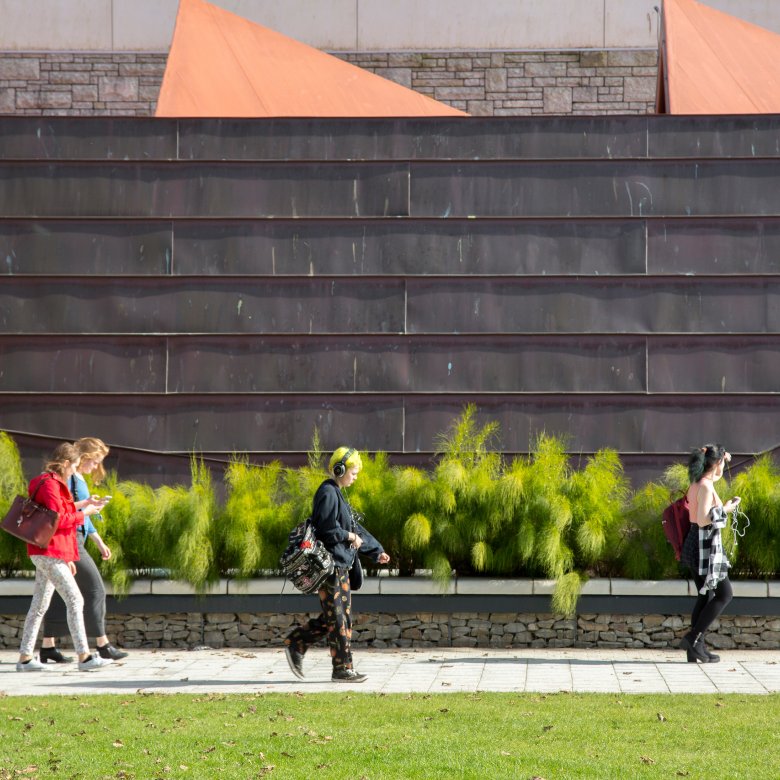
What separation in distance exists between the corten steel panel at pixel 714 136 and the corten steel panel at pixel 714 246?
75 centimetres

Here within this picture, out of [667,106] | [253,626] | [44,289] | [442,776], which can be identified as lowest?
[253,626]

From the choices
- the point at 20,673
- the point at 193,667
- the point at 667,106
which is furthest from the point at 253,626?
the point at 667,106

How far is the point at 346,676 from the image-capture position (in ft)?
25.5

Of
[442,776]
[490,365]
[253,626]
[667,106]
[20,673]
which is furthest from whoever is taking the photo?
[667,106]

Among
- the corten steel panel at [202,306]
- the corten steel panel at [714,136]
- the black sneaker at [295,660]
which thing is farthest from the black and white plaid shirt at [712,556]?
the corten steel panel at [714,136]

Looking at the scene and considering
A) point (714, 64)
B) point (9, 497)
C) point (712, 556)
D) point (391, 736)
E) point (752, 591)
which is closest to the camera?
point (391, 736)

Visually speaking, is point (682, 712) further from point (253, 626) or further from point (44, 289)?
point (44, 289)

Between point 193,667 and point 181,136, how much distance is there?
22.2 feet

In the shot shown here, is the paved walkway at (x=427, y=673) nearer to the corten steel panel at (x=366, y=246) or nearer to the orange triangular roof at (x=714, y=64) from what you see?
the corten steel panel at (x=366, y=246)

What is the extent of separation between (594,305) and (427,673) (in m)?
5.94

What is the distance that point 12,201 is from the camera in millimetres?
13375

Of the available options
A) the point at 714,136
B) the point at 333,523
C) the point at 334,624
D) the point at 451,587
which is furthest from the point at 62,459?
the point at 714,136

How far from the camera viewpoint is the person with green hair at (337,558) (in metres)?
7.57

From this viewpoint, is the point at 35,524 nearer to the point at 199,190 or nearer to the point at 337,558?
the point at 337,558
